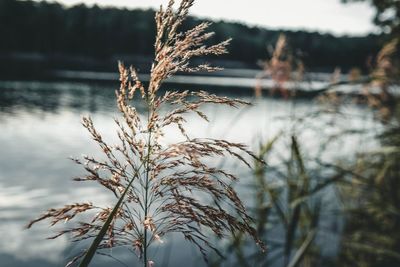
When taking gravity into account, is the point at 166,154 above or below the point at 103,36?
below

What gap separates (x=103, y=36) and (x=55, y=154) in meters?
87.1

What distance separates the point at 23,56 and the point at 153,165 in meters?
91.6

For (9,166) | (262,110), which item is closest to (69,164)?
(9,166)

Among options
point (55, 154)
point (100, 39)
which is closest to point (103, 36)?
point (100, 39)

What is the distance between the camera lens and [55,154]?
14742 mm

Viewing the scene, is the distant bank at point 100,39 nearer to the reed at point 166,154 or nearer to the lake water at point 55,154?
the lake water at point 55,154

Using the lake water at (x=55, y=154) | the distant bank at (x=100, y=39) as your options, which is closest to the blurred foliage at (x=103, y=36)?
the distant bank at (x=100, y=39)

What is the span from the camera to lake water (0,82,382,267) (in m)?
6.33

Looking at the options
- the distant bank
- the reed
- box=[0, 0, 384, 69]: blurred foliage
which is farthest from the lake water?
box=[0, 0, 384, 69]: blurred foliage

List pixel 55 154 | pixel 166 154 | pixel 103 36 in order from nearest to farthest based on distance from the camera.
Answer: pixel 166 154
pixel 55 154
pixel 103 36

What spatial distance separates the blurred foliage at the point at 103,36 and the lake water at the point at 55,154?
178 feet

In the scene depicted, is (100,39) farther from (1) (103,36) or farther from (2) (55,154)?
(2) (55,154)

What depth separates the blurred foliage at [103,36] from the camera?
3477 inches

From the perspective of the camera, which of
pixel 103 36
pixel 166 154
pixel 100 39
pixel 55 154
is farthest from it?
pixel 103 36
